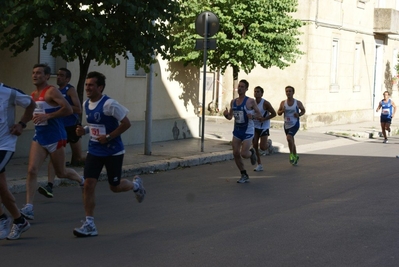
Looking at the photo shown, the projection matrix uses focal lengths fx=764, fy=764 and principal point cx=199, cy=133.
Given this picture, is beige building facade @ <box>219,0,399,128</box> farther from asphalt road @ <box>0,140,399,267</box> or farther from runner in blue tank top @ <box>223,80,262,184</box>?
asphalt road @ <box>0,140,399,267</box>

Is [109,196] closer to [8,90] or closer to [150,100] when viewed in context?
[8,90]

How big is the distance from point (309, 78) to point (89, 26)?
15991 mm

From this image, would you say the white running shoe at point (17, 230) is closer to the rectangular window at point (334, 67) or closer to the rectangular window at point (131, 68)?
the rectangular window at point (131, 68)

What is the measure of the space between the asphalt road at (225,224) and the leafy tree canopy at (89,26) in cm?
237

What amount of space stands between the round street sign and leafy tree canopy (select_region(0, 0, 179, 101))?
323cm

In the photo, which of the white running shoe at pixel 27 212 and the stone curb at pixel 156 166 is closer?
the white running shoe at pixel 27 212

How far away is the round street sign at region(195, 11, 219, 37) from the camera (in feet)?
56.9

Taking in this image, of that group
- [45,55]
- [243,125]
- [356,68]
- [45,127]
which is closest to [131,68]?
[45,55]

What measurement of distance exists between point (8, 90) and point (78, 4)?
216 inches

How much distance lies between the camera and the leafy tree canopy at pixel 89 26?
40.9 ft

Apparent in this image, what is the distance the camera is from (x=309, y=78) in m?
27.8

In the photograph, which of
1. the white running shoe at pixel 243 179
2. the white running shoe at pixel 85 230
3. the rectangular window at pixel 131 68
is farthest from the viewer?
the rectangular window at pixel 131 68

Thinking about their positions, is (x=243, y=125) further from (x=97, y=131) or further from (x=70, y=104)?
(x=97, y=131)

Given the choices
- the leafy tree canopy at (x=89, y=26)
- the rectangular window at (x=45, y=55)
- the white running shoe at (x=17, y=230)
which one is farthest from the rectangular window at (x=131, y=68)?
the white running shoe at (x=17, y=230)
